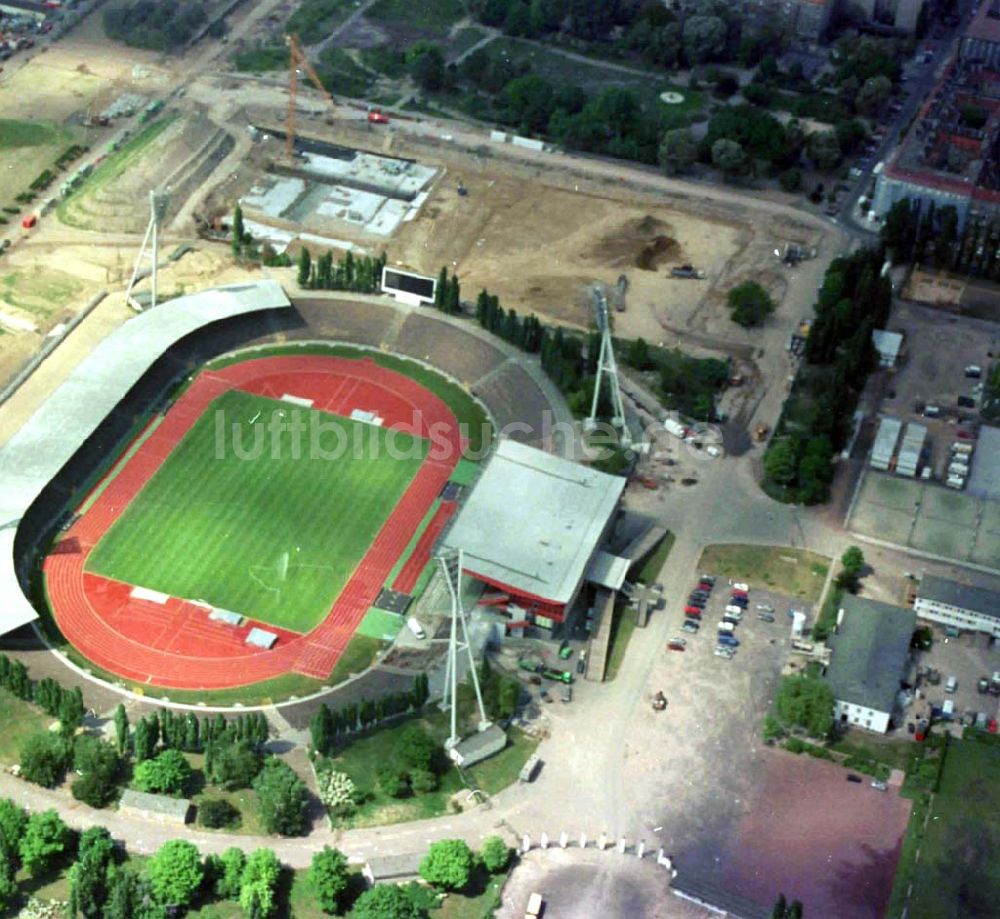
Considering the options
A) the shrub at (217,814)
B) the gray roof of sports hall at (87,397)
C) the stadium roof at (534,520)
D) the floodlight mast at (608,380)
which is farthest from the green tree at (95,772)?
the floodlight mast at (608,380)

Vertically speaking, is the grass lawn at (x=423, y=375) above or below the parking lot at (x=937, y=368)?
below

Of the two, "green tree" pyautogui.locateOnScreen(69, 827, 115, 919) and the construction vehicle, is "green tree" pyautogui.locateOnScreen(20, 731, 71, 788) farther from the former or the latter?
the construction vehicle

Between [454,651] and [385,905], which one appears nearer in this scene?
[385,905]

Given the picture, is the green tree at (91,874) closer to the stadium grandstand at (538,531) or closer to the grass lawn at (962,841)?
the stadium grandstand at (538,531)

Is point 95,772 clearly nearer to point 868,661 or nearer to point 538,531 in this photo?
point 538,531

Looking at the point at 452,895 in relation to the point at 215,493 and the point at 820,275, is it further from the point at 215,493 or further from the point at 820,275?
the point at 820,275

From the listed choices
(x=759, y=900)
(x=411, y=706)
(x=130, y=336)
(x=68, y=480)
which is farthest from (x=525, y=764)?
(x=130, y=336)

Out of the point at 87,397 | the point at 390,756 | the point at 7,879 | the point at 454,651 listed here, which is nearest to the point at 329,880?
the point at 390,756
